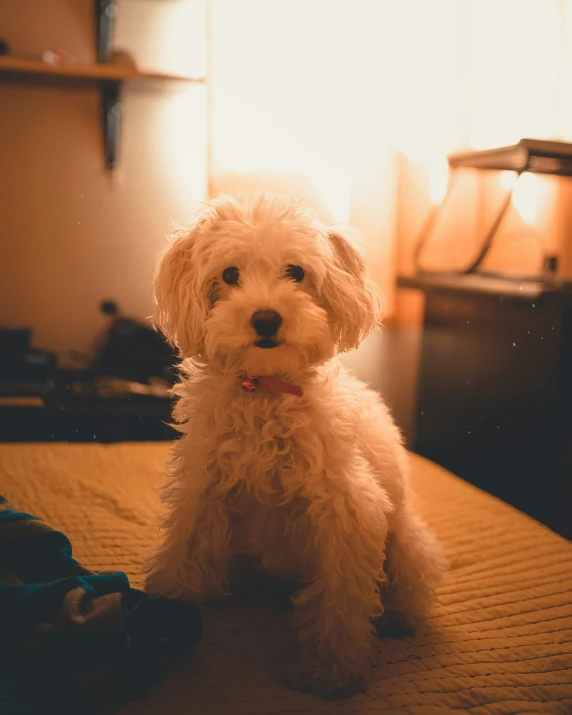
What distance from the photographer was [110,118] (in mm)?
2674

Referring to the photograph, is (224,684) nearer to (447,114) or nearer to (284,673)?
(284,673)

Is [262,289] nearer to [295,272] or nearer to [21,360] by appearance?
[295,272]

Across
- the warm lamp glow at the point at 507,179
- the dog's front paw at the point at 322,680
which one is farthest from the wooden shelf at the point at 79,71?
the dog's front paw at the point at 322,680

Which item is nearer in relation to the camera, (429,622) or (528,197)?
(429,622)

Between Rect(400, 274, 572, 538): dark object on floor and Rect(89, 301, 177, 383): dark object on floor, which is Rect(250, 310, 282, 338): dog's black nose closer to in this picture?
Rect(400, 274, 572, 538): dark object on floor

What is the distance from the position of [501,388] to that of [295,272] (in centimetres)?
124

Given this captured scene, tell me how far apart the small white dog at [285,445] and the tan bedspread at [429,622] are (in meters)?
0.06

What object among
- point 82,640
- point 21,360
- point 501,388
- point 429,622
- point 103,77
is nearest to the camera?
point 82,640

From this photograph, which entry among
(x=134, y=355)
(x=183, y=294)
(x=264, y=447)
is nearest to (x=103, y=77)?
(x=134, y=355)

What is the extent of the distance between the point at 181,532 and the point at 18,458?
108 cm

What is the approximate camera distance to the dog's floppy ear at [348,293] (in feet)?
3.69

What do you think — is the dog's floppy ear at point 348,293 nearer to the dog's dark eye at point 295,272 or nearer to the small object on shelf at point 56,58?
the dog's dark eye at point 295,272

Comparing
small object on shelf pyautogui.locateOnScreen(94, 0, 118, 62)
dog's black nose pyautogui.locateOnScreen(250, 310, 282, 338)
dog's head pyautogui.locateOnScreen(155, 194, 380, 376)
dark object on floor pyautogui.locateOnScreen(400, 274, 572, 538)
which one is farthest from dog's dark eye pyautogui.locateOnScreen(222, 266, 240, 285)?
small object on shelf pyautogui.locateOnScreen(94, 0, 118, 62)

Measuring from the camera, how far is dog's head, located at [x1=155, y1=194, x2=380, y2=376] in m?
1.03
